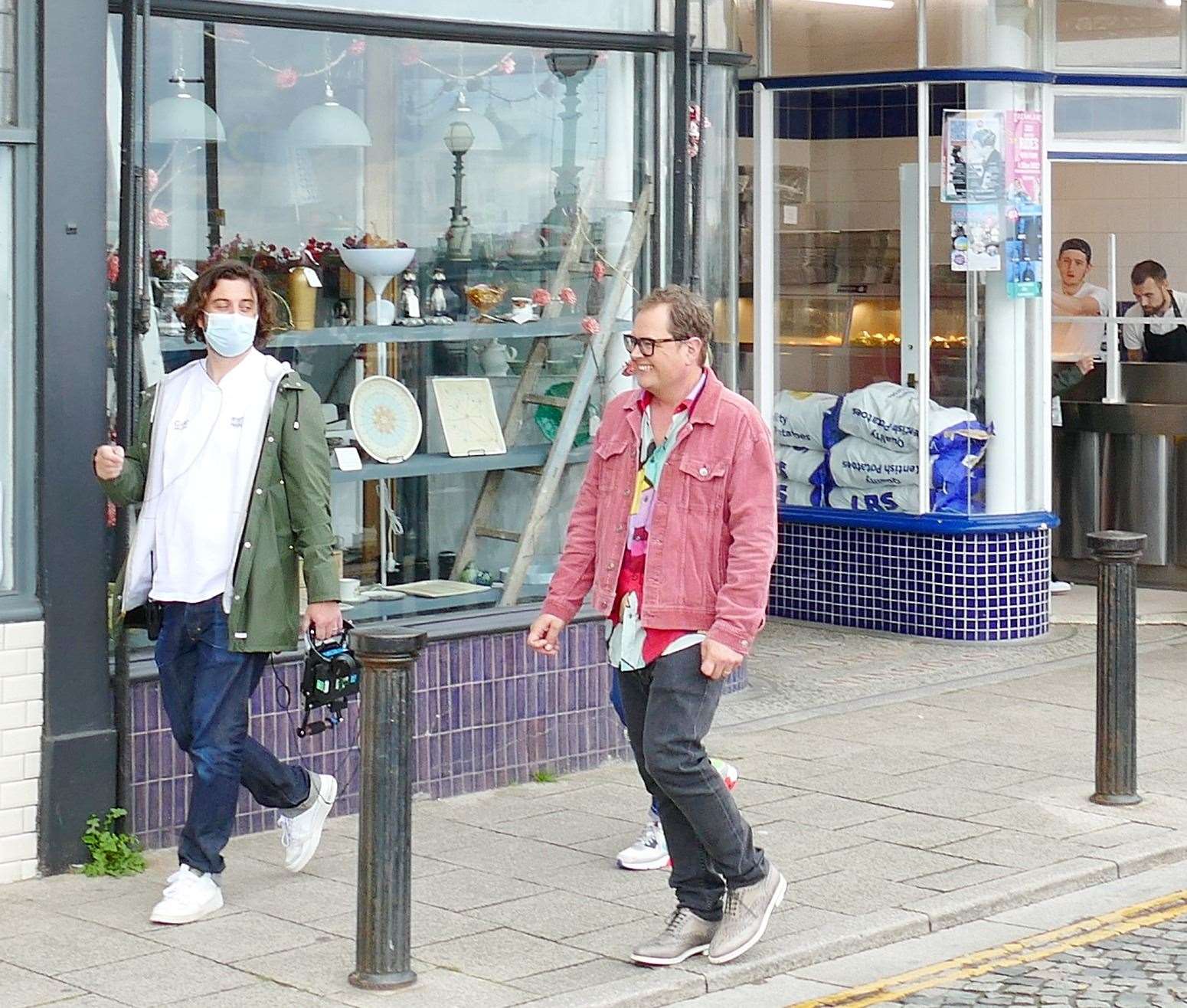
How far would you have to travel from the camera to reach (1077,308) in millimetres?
12938

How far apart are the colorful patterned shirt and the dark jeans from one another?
2.2 inches

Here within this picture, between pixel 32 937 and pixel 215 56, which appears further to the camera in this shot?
pixel 215 56

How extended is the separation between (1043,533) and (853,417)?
116cm

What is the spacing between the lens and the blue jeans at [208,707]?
6.02 m

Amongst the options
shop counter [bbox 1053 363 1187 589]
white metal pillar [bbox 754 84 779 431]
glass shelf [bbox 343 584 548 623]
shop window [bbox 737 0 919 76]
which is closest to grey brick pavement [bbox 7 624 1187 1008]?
glass shelf [bbox 343 584 548 623]

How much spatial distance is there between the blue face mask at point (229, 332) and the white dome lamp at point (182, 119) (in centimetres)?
103

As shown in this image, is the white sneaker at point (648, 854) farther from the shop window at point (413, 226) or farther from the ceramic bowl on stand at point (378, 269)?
the ceramic bowl on stand at point (378, 269)

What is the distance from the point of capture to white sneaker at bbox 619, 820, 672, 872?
6547 millimetres

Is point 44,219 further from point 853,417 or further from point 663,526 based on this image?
point 853,417

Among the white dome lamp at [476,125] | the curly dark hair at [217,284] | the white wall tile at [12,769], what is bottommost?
the white wall tile at [12,769]

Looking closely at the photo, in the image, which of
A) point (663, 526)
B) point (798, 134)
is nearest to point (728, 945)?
point (663, 526)

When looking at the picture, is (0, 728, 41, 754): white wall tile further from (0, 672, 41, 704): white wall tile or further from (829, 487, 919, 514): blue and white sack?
(829, 487, 919, 514): blue and white sack

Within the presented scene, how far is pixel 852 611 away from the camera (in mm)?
11242

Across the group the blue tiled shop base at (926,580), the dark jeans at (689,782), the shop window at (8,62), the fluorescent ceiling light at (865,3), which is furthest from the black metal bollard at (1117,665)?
the fluorescent ceiling light at (865,3)
